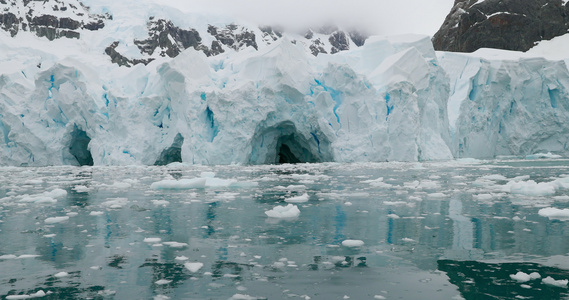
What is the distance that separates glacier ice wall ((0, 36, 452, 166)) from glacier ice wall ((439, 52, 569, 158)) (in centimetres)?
157

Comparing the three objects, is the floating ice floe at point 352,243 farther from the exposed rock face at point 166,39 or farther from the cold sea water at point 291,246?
the exposed rock face at point 166,39

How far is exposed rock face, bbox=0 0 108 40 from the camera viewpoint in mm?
63438

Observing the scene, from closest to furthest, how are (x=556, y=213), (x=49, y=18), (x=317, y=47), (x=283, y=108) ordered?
1. (x=556, y=213)
2. (x=283, y=108)
3. (x=49, y=18)
4. (x=317, y=47)

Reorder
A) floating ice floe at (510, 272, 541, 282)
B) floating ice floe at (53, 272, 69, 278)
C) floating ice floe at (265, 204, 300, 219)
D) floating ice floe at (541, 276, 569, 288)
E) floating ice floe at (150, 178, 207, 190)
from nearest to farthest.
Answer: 1. floating ice floe at (541, 276, 569, 288)
2. floating ice floe at (510, 272, 541, 282)
3. floating ice floe at (53, 272, 69, 278)
4. floating ice floe at (265, 204, 300, 219)
5. floating ice floe at (150, 178, 207, 190)

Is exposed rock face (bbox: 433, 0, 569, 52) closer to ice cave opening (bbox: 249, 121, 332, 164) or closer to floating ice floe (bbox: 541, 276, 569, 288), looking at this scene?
ice cave opening (bbox: 249, 121, 332, 164)

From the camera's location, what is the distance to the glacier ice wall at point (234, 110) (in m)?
17.7

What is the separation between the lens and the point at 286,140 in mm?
22578

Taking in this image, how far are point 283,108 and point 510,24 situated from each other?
32150 millimetres

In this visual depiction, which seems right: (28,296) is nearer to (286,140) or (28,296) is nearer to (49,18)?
(286,140)

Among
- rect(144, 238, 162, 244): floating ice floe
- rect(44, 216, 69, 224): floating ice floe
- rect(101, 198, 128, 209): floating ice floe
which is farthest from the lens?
rect(101, 198, 128, 209): floating ice floe

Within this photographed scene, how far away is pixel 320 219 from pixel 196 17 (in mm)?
78153

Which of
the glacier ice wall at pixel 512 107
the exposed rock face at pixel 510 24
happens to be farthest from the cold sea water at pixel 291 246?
the exposed rock face at pixel 510 24

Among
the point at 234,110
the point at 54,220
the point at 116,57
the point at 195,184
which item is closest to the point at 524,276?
the point at 54,220

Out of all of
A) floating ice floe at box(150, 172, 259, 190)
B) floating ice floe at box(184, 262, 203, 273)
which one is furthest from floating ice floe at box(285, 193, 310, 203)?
floating ice floe at box(184, 262, 203, 273)
